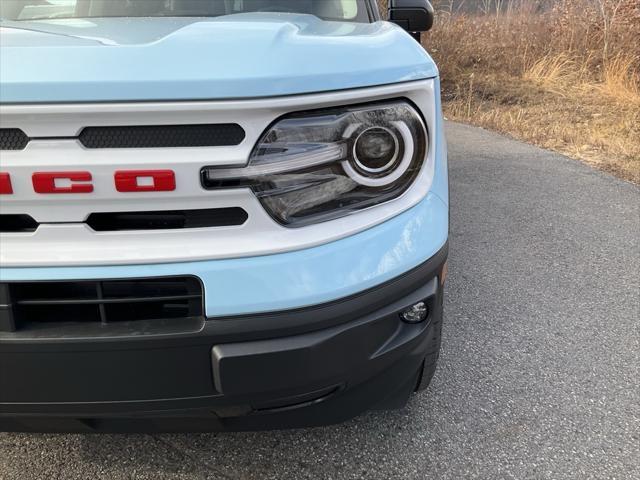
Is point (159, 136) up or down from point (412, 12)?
down

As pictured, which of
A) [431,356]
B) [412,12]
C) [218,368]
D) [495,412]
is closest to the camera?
[218,368]

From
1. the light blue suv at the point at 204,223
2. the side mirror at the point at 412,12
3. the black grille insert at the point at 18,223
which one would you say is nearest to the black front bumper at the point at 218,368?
the light blue suv at the point at 204,223

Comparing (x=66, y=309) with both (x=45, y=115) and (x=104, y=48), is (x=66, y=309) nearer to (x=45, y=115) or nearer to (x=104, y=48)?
(x=45, y=115)

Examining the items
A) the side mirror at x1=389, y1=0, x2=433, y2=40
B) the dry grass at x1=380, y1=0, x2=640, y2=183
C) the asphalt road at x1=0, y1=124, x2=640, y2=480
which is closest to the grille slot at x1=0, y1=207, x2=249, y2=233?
the asphalt road at x1=0, y1=124, x2=640, y2=480

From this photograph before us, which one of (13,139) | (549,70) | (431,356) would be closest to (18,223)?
(13,139)

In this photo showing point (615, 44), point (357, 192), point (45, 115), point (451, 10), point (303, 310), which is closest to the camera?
point (45, 115)

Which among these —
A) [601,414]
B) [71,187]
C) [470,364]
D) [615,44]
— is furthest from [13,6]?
[615,44]

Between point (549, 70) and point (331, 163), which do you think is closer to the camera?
point (331, 163)

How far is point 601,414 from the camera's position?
213 cm

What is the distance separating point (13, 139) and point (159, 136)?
30cm

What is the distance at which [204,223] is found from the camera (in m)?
1.23

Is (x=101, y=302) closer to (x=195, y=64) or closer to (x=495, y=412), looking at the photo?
(x=195, y=64)

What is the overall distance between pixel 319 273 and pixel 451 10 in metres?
11.5

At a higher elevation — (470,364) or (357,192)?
(357,192)
